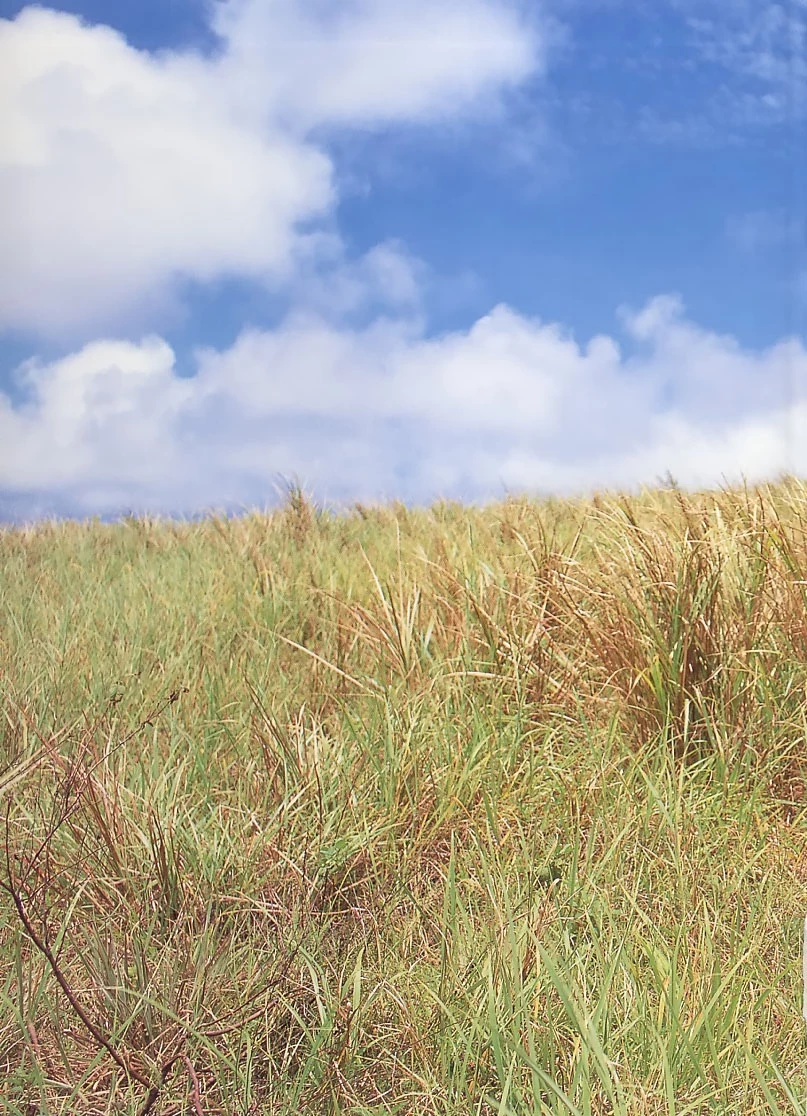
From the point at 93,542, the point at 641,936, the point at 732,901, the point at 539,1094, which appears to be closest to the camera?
the point at 539,1094

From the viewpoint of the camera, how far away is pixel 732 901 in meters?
1.75

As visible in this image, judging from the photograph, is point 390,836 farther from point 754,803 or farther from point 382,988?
point 754,803

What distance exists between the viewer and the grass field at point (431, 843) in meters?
1.29

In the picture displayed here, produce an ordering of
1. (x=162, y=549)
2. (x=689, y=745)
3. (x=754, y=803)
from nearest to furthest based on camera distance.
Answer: (x=754, y=803) → (x=689, y=745) → (x=162, y=549)

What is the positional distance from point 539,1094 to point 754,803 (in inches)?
40.3

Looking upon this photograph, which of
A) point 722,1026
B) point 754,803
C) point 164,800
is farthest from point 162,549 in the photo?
point 722,1026

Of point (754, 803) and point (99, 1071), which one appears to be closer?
point (99, 1071)

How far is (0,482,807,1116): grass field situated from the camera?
4.25 ft

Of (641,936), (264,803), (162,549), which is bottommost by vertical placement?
(641,936)

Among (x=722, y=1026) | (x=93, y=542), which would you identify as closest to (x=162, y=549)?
(x=93, y=542)

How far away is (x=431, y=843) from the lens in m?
1.91

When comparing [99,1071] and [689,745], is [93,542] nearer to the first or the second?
[689,745]

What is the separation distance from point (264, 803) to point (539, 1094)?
35.2 inches

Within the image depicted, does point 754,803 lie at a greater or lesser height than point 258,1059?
greater
